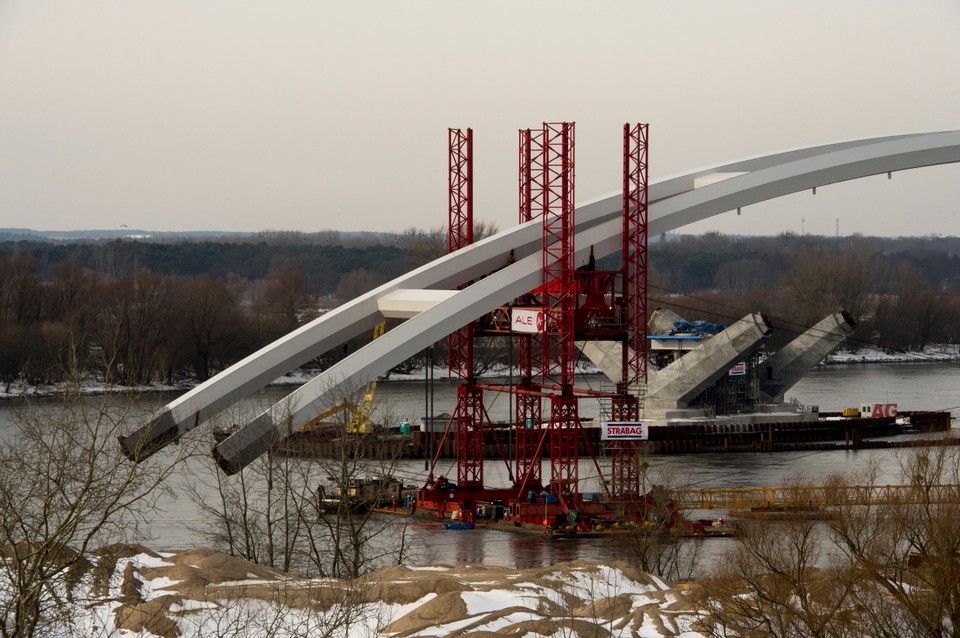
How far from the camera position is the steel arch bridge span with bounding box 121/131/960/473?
78.3ft

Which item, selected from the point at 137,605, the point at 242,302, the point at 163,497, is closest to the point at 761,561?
the point at 137,605

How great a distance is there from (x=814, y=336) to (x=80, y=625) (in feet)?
120

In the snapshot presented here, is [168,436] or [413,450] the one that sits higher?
[168,436]

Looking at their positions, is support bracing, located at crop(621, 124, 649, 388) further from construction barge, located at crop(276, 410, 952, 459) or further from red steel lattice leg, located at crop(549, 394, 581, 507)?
construction barge, located at crop(276, 410, 952, 459)

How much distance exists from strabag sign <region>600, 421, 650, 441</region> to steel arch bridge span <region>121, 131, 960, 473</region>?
2878 mm

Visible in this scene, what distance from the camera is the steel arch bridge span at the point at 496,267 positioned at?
23.9m

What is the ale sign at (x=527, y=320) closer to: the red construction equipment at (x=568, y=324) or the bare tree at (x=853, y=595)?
the red construction equipment at (x=568, y=324)

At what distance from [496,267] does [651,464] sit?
1125 cm

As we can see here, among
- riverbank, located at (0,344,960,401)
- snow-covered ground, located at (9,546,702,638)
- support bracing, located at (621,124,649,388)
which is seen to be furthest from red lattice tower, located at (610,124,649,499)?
riverbank, located at (0,344,960,401)

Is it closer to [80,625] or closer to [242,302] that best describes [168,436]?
[80,625]

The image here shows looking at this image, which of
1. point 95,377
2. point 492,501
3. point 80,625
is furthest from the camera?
point 95,377

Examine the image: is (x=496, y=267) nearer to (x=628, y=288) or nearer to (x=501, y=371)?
(x=628, y=288)

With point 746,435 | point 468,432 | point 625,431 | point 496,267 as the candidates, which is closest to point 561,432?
point 625,431

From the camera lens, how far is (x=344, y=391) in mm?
23438
